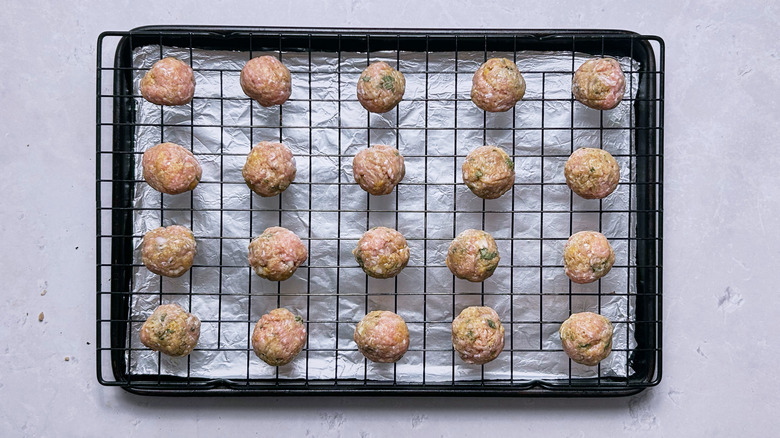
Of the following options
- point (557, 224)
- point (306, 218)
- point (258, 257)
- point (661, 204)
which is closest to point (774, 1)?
point (661, 204)

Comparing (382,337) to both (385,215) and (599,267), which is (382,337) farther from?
(599,267)

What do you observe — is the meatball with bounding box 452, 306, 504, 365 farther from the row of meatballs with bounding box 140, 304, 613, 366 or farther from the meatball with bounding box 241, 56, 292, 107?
the meatball with bounding box 241, 56, 292, 107

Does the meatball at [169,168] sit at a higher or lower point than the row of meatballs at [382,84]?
lower

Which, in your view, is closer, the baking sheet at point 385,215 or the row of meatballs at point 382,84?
the row of meatballs at point 382,84

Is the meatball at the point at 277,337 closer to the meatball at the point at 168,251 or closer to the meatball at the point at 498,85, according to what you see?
the meatball at the point at 168,251

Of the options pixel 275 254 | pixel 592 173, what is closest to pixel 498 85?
pixel 592 173

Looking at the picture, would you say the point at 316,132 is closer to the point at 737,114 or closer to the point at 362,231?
the point at 362,231

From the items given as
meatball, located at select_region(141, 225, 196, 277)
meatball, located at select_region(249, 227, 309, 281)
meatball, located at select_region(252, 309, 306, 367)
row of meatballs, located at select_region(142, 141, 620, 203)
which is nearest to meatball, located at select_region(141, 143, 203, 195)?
row of meatballs, located at select_region(142, 141, 620, 203)

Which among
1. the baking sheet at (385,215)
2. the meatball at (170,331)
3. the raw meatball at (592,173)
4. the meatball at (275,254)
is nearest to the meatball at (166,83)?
the baking sheet at (385,215)
